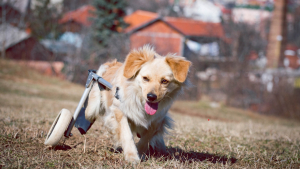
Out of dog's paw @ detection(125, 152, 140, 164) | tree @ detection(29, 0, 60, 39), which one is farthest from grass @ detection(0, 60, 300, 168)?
tree @ detection(29, 0, 60, 39)

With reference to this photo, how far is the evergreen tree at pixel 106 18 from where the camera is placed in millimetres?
24422

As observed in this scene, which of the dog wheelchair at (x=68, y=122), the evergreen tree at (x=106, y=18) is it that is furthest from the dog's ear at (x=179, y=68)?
the evergreen tree at (x=106, y=18)

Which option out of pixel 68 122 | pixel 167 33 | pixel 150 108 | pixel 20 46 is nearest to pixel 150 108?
pixel 150 108

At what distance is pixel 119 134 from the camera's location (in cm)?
404

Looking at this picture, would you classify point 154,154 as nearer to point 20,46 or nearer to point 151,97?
point 151,97

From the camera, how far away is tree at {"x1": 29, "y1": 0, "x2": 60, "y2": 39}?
24.3 meters

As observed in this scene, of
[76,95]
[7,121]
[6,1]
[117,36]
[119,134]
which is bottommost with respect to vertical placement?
[76,95]

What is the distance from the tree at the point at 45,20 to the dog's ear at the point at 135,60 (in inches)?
835

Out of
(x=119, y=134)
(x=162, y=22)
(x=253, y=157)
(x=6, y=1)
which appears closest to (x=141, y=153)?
(x=119, y=134)

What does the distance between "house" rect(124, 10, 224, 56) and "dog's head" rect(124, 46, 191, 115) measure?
46.2 ft

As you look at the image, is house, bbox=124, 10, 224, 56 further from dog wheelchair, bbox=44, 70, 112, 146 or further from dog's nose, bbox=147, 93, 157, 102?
dog's nose, bbox=147, 93, 157, 102

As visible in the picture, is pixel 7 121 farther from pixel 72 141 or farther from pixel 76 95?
pixel 76 95

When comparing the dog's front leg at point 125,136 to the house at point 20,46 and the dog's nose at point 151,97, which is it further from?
the house at point 20,46

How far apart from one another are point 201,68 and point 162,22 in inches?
421
